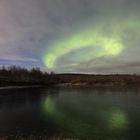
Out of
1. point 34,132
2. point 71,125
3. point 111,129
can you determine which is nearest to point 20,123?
point 34,132

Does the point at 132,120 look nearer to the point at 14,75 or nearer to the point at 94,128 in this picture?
the point at 94,128

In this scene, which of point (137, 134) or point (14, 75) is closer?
point (137, 134)

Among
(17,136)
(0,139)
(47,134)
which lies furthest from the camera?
(47,134)

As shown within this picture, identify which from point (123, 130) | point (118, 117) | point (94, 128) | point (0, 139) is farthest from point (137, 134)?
point (0, 139)

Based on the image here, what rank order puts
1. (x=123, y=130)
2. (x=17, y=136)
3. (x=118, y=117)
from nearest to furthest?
1. (x=17, y=136)
2. (x=123, y=130)
3. (x=118, y=117)

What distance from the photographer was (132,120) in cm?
2347

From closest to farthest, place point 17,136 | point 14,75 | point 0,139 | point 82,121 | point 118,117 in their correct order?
1. point 0,139
2. point 17,136
3. point 82,121
4. point 118,117
5. point 14,75

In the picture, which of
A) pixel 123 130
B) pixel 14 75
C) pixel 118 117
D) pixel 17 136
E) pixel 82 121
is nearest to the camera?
pixel 17 136

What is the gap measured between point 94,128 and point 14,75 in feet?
480

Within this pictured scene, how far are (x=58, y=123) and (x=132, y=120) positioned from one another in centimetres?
954

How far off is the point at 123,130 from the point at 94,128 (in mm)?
3044

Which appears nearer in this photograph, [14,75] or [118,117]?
[118,117]

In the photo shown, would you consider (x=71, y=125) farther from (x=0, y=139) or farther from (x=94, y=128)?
(x=0, y=139)

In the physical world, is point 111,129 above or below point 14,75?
below
